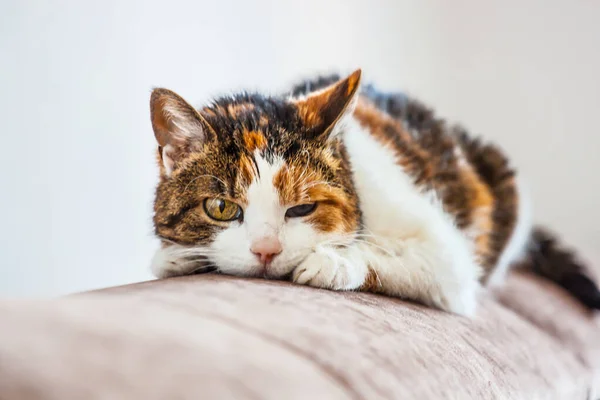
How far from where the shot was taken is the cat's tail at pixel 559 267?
55.4 inches

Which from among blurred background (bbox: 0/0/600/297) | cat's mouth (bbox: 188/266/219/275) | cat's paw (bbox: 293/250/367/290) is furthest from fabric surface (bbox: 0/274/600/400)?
blurred background (bbox: 0/0/600/297)

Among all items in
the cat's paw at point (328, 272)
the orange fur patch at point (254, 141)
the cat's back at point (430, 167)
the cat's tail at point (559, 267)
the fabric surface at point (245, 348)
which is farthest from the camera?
the cat's tail at point (559, 267)

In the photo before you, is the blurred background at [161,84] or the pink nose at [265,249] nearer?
the pink nose at [265,249]

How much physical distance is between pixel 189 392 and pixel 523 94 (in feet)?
8.14

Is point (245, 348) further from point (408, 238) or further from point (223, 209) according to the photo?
point (408, 238)

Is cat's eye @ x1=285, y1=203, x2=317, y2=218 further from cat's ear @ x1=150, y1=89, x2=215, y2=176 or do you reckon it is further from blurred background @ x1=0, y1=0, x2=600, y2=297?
blurred background @ x1=0, y1=0, x2=600, y2=297

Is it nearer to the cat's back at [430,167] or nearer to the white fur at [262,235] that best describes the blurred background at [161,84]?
the white fur at [262,235]

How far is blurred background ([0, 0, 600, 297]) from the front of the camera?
141cm

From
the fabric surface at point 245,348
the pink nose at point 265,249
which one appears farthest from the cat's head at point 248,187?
the fabric surface at point 245,348

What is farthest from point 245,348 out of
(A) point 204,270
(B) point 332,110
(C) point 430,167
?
(C) point 430,167

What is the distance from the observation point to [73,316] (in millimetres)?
509

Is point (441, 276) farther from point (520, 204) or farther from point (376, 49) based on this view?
point (376, 49)

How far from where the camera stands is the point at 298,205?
98 cm

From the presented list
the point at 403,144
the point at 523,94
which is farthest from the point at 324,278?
the point at 523,94
